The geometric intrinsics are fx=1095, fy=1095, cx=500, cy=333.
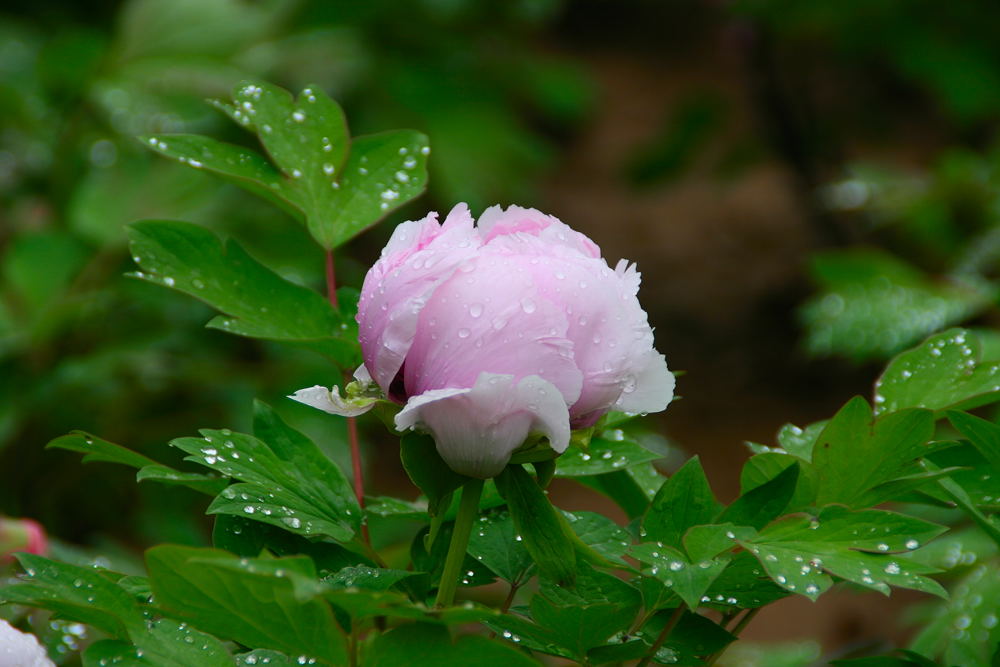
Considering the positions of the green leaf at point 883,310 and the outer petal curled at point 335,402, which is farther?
the green leaf at point 883,310

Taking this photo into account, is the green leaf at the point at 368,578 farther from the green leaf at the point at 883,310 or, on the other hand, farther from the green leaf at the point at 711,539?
the green leaf at the point at 883,310

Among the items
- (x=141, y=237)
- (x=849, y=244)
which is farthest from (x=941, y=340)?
(x=849, y=244)

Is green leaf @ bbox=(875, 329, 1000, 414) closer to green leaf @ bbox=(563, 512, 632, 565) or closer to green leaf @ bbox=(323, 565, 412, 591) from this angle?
green leaf @ bbox=(563, 512, 632, 565)

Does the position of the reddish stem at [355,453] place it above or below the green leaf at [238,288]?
below

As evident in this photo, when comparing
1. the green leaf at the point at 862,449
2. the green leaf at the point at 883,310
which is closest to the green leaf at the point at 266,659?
the green leaf at the point at 862,449

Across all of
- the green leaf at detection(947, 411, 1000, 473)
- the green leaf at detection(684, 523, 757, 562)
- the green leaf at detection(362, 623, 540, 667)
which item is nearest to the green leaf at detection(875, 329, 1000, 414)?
the green leaf at detection(947, 411, 1000, 473)

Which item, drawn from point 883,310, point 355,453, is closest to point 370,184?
point 355,453

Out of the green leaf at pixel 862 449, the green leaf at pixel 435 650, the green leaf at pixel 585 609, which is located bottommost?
the green leaf at pixel 585 609

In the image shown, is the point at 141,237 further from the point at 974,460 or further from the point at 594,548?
the point at 974,460
